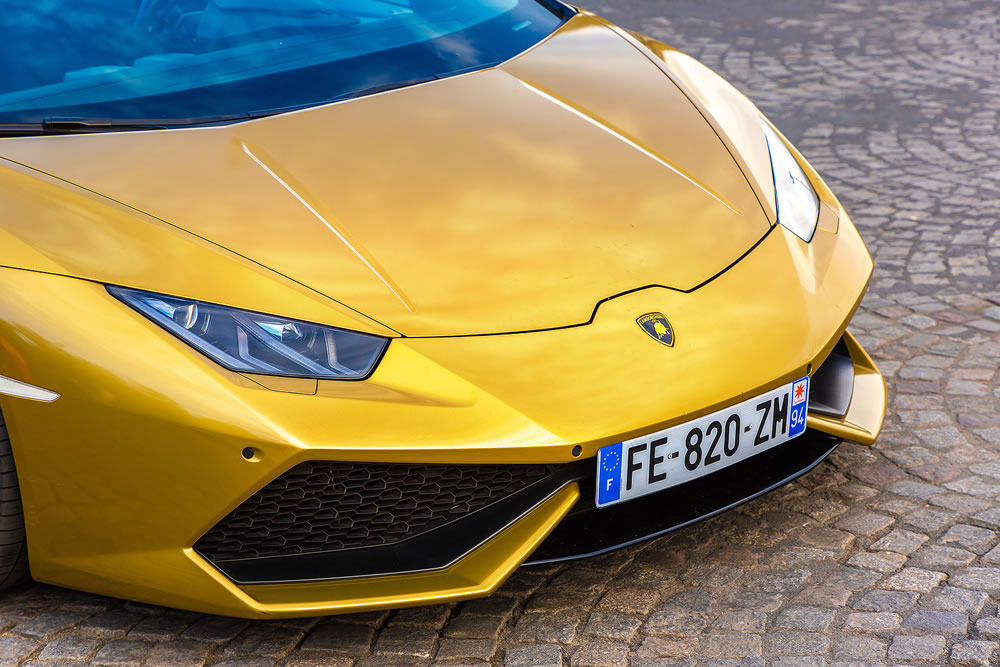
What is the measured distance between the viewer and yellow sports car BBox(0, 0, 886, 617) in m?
1.95

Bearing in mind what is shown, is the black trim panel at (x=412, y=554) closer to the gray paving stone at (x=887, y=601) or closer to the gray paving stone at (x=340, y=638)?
the gray paving stone at (x=340, y=638)

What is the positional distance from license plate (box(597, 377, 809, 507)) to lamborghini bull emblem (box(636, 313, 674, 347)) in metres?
0.17

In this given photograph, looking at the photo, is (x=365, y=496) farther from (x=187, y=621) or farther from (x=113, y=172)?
(x=113, y=172)

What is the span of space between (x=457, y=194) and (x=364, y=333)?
48 centimetres

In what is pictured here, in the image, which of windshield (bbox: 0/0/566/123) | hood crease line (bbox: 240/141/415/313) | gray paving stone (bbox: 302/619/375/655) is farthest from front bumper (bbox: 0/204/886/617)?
windshield (bbox: 0/0/566/123)

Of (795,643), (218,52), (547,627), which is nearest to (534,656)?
(547,627)

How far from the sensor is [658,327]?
2166mm

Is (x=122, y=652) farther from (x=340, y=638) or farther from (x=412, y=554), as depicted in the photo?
(x=412, y=554)

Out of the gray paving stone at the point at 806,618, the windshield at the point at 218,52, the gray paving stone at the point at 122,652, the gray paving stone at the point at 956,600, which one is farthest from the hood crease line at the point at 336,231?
the gray paving stone at the point at 956,600

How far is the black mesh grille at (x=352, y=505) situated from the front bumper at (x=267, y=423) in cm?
4

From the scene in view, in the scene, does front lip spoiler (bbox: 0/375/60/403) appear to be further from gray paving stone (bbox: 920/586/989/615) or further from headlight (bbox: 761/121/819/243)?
gray paving stone (bbox: 920/586/989/615)

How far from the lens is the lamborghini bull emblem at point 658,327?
215cm

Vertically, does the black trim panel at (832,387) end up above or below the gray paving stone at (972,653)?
above

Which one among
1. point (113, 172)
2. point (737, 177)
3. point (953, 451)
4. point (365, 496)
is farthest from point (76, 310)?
point (953, 451)
